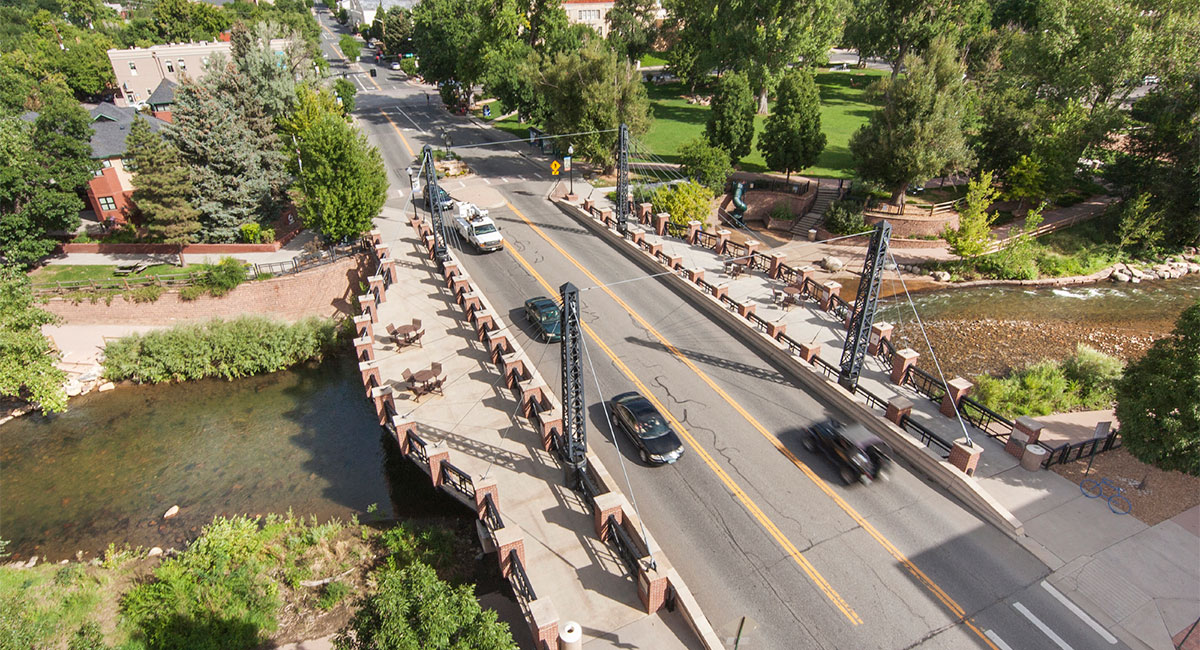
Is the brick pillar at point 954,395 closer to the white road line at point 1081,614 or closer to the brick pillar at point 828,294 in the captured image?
the white road line at point 1081,614

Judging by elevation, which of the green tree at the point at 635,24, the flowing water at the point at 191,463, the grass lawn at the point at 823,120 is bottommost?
the flowing water at the point at 191,463

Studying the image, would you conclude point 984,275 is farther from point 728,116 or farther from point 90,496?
point 90,496

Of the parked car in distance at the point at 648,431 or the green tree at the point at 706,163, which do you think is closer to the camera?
the parked car in distance at the point at 648,431

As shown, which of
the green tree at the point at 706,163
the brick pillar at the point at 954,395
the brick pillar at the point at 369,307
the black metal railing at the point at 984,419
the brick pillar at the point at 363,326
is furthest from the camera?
the green tree at the point at 706,163

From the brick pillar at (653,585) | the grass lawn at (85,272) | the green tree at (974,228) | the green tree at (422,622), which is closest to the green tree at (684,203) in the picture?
the green tree at (974,228)

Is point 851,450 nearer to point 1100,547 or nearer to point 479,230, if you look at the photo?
point 1100,547

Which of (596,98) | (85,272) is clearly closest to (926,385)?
(596,98)
